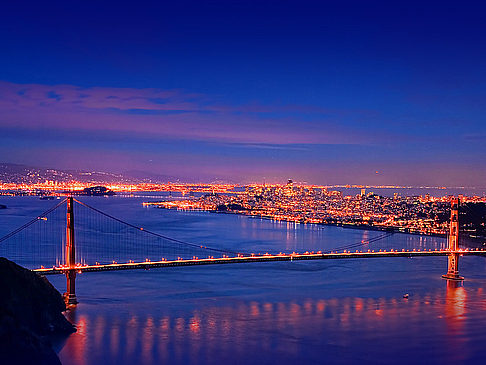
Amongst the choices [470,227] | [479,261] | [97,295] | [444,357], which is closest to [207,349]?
[444,357]

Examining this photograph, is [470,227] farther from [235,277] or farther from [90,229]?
[90,229]

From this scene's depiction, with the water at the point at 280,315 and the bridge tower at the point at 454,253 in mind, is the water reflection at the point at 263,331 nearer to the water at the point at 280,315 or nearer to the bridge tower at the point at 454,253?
the water at the point at 280,315

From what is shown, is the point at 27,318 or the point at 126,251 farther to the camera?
the point at 126,251

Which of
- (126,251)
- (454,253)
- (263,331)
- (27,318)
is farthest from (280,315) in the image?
(126,251)

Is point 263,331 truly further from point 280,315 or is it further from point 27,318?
point 27,318

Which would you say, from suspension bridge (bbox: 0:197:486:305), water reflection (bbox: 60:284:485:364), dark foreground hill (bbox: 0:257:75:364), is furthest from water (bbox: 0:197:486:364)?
suspension bridge (bbox: 0:197:486:305)

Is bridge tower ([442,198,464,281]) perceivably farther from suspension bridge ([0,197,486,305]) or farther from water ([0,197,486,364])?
water ([0,197,486,364])
